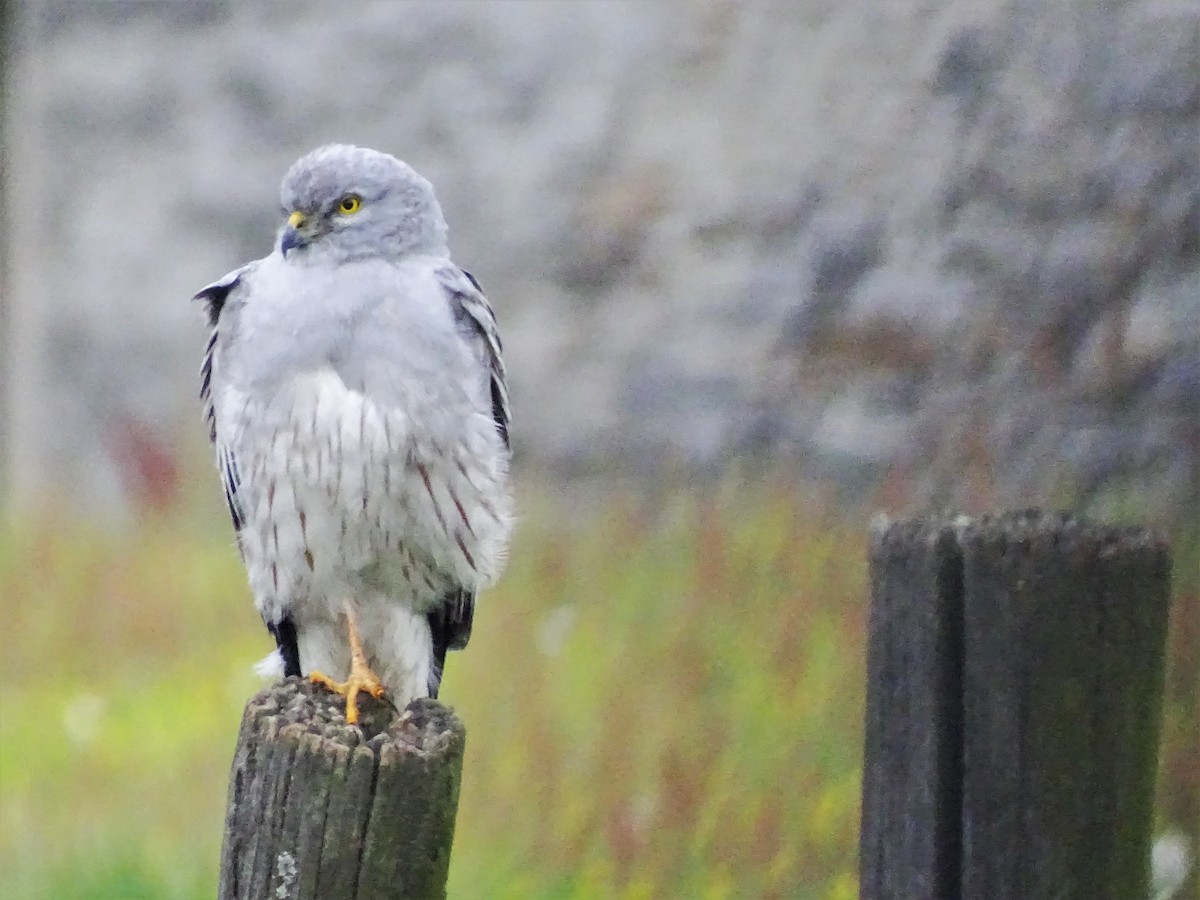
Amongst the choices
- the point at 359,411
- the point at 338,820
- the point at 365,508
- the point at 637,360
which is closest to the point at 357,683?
the point at 365,508

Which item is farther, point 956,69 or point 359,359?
point 956,69

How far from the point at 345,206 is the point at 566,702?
1005mm

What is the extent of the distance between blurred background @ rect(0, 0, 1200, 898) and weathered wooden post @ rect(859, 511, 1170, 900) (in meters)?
1.17

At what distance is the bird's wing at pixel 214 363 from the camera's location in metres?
1.61

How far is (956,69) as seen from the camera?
1.99m

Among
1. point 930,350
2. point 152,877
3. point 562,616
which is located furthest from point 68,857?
point 930,350

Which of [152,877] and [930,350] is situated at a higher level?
[930,350]

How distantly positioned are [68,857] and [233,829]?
1.70 meters

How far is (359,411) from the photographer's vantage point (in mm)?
1483

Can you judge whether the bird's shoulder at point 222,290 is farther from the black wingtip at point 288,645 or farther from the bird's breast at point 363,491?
the black wingtip at point 288,645

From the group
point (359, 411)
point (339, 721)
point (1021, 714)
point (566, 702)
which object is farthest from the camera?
point (566, 702)

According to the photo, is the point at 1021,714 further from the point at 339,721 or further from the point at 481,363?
the point at 481,363

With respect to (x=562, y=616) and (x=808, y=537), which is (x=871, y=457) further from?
(x=562, y=616)

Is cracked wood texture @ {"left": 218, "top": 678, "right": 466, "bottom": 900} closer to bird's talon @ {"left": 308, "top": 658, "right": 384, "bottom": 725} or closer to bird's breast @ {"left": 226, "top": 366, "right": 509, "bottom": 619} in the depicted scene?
bird's talon @ {"left": 308, "top": 658, "right": 384, "bottom": 725}
